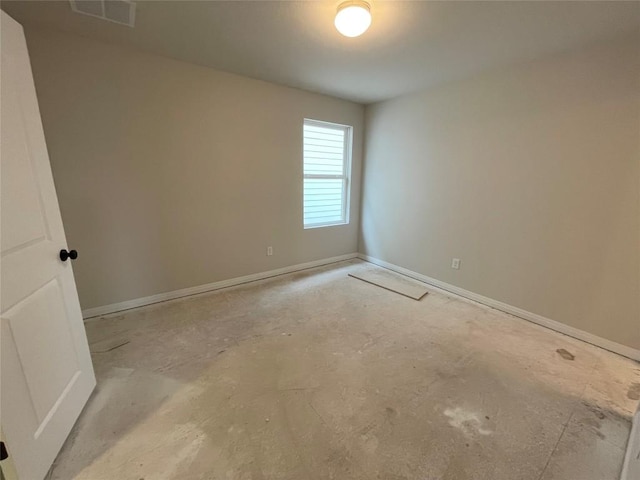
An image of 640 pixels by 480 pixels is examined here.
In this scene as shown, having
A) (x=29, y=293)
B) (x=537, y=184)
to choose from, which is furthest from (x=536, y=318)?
(x=29, y=293)

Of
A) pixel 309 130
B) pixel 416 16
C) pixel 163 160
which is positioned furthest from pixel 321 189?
pixel 416 16

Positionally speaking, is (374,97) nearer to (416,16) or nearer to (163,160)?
(416,16)

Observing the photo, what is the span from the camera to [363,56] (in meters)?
2.40

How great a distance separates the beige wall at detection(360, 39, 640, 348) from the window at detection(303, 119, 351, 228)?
805 mm

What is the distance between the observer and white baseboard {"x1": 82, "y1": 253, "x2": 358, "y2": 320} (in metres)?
2.55

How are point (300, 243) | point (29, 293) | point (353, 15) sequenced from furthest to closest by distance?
point (300, 243) < point (353, 15) < point (29, 293)

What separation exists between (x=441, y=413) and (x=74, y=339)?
2.07 meters

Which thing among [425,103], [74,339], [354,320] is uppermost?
[425,103]

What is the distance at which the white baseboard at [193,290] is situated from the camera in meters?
2.55

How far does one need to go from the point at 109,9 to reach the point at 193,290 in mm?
2395

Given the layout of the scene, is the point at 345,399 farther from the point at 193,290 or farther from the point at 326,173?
the point at 326,173

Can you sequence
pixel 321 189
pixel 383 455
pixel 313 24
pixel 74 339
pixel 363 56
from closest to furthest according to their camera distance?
pixel 383 455
pixel 74 339
pixel 313 24
pixel 363 56
pixel 321 189

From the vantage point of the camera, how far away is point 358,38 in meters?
2.09

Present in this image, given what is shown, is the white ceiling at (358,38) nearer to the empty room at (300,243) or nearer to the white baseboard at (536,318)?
the empty room at (300,243)
